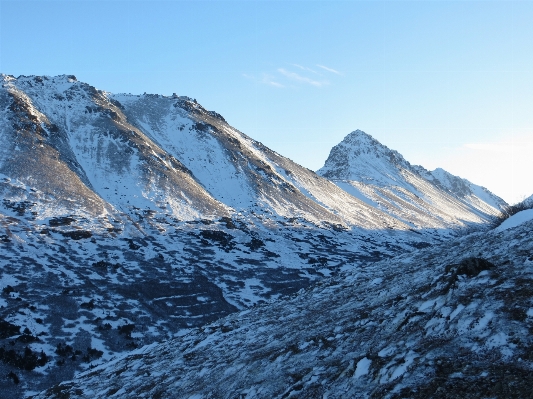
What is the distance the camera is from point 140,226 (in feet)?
186

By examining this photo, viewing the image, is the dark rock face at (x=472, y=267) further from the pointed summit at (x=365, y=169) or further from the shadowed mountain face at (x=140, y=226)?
the pointed summit at (x=365, y=169)

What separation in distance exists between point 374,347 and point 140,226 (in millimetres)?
52435

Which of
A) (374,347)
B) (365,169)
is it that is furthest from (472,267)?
(365,169)

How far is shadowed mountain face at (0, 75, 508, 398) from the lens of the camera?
30.8 metres

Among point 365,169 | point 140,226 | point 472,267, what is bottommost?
point 472,267

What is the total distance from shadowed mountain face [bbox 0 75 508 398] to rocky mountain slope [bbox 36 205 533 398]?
13004 millimetres

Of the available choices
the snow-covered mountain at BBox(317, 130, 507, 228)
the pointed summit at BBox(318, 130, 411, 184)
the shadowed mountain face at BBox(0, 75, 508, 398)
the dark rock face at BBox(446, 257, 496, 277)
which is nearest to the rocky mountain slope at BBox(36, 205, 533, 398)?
the dark rock face at BBox(446, 257, 496, 277)

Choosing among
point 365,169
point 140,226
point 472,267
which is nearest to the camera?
point 472,267

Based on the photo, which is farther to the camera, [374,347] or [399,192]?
[399,192]

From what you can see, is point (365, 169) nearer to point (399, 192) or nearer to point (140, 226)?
point (399, 192)

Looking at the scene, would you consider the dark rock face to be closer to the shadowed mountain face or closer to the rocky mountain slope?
the rocky mountain slope

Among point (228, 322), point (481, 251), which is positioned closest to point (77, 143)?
point (228, 322)

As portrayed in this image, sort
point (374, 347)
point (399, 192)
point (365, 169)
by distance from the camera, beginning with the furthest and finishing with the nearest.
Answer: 1. point (365, 169)
2. point (399, 192)
3. point (374, 347)

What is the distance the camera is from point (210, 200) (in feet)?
249
